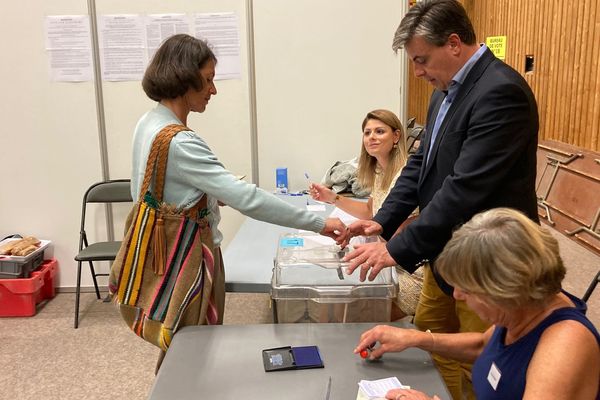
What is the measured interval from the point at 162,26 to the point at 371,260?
259cm

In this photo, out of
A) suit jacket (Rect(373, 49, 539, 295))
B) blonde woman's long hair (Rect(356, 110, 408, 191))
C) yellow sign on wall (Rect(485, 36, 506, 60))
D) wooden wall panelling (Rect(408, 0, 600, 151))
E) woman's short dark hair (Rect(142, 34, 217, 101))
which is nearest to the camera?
suit jacket (Rect(373, 49, 539, 295))

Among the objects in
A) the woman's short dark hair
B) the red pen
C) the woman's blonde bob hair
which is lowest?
the red pen

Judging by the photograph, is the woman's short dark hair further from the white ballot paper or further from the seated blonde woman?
the seated blonde woman

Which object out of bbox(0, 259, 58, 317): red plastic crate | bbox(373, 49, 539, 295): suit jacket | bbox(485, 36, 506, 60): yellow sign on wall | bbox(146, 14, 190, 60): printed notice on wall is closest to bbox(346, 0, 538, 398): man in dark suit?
bbox(373, 49, 539, 295): suit jacket

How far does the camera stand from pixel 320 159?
3793 millimetres

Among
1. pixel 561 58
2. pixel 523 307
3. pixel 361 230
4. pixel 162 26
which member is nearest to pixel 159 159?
pixel 361 230

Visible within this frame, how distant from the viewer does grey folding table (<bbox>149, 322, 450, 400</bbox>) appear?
1.27m

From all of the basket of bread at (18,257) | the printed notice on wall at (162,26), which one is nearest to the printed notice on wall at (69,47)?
the printed notice on wall at (162,26)

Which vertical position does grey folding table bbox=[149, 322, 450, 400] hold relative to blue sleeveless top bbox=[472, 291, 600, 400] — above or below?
below

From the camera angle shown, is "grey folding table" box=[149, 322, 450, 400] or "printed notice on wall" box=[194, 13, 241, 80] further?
"printed notice on wall" box=[194, 13, 241, 80]

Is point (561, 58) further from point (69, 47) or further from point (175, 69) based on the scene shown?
point (175, 69)

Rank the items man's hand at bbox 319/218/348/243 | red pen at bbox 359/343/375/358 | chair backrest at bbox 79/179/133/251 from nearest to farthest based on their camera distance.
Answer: red pen at bbox 359/343/375/358
man's hand at bbox 319/218/348/243
chair backrest at bbox 79/179/133/251

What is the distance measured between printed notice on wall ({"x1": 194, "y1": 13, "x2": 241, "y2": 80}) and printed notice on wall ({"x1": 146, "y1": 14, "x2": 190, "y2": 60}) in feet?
0.28

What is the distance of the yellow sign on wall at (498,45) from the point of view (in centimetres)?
640
